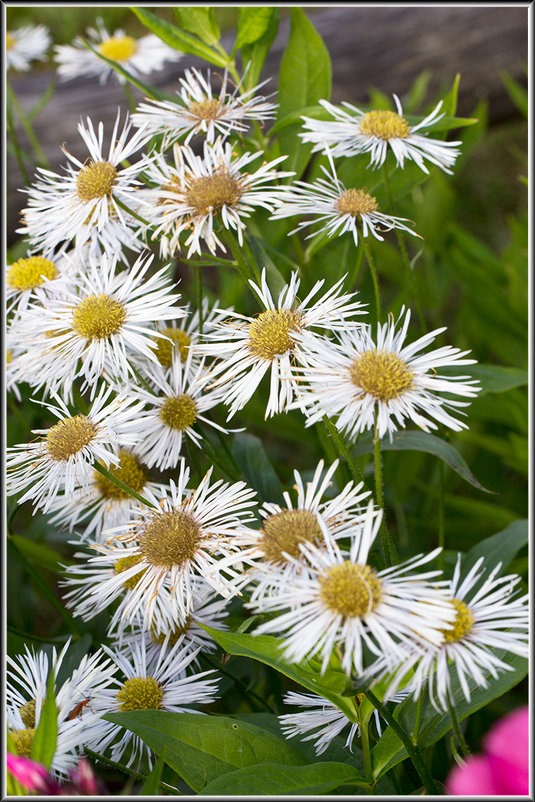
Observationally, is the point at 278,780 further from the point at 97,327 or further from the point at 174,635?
the point at 97,327

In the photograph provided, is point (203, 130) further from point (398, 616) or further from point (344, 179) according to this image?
point (398, 616)

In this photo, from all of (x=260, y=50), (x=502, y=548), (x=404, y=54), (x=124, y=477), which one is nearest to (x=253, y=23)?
(x=260, y=50)

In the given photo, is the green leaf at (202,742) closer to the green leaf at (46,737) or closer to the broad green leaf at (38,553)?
the green leaf at (46,737)

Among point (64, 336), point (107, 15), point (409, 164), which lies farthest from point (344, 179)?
point (107, 15)

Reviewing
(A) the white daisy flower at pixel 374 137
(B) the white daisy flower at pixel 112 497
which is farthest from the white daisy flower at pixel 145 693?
(A) the white daisy flower at pixel 374 137

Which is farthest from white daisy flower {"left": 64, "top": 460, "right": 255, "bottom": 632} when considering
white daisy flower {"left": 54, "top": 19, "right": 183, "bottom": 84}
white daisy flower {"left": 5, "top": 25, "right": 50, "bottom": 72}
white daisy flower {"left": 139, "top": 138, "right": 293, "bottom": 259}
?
white daisy flower {"left": 5, "top": 25, "right": 50, "bottom": 72}

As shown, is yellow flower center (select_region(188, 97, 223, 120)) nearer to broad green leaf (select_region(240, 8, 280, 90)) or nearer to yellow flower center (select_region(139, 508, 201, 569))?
broad green leaf (select_region(240, 8, 280, 90))

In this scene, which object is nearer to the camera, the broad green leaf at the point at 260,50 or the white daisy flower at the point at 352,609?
the white daisy flower at the point at 352,609
